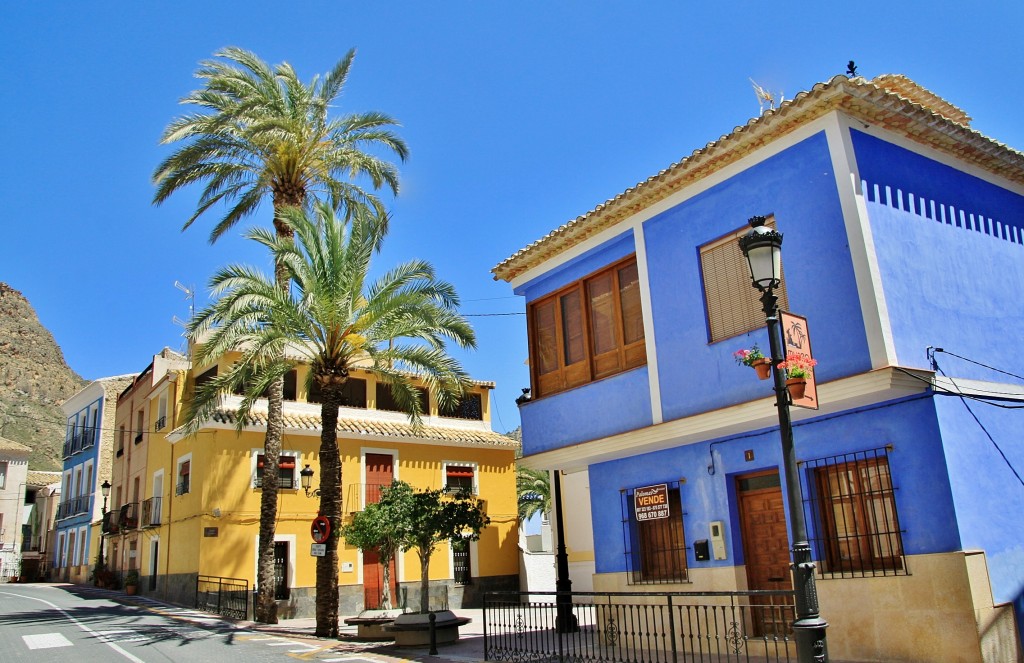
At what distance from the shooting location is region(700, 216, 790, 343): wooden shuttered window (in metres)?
10.4

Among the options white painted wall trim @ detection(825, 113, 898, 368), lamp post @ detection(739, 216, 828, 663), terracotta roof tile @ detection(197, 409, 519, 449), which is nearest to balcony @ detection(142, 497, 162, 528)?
terracotta roof tile @ detection(197, 409, 519, 449)

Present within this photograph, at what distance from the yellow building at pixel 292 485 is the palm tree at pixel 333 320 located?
5.18 metres

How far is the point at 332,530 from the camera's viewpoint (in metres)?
15.5

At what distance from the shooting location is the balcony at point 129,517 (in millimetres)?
27900

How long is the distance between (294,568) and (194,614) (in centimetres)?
353

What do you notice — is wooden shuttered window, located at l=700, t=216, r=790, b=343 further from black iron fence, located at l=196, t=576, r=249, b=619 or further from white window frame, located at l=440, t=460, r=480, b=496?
white window frame, located at l=440, t=460, r=480, b=496

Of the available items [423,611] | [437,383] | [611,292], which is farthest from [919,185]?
[423,611]

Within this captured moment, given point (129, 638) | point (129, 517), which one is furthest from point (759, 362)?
point (129, 517)

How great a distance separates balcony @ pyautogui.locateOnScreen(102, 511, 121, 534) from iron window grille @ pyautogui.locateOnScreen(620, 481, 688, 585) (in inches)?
935

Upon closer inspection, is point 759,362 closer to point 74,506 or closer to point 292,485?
point 292,485

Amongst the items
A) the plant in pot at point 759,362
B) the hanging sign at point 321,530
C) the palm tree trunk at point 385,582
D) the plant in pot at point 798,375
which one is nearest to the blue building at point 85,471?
the palm tree trunk at point 385,582

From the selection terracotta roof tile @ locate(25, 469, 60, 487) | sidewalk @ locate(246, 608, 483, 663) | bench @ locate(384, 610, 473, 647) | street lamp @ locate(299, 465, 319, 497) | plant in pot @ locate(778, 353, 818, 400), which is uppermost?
terracotta roof tile @ locate(25, 469, 60, 487)

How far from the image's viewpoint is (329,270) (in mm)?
15688

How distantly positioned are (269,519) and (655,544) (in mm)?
11165
